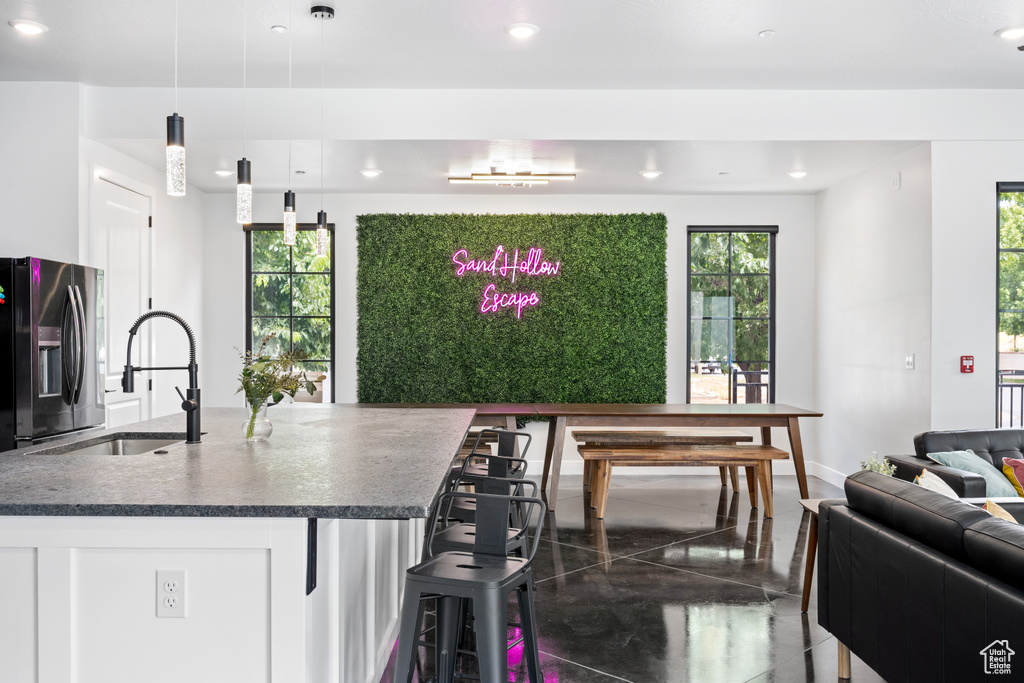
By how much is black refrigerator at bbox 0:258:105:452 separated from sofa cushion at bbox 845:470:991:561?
413cm

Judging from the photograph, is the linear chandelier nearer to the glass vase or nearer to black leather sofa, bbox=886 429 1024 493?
black leather sofa, bbox=886 429 1024 493

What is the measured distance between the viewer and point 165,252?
6.50m

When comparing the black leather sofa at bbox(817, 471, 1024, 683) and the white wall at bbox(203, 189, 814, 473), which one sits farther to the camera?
the white wall at bbox(203, 189, 814, 473)

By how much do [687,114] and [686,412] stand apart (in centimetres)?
223

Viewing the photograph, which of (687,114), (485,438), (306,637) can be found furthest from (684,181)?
(306,637)

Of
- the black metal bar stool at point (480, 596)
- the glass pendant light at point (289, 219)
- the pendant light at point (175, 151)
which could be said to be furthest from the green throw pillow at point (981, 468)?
the pendant light at point (175, 151)

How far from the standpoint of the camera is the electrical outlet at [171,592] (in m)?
1.90

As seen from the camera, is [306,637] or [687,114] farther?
[687,114]

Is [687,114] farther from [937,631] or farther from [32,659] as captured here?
[32,659]

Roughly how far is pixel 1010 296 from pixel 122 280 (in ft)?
21.0

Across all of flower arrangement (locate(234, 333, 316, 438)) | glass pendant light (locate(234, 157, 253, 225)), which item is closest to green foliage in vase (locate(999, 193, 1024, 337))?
flower arrangement (locate(234, 333, 316, 438))

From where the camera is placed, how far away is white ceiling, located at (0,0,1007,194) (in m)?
3.95

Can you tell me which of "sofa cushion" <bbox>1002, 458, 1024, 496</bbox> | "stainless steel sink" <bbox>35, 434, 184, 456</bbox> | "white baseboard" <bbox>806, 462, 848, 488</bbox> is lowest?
"white baseboard" <bbox>806, 462, 848, 488</bbox>

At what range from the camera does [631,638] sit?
11.2 feet
